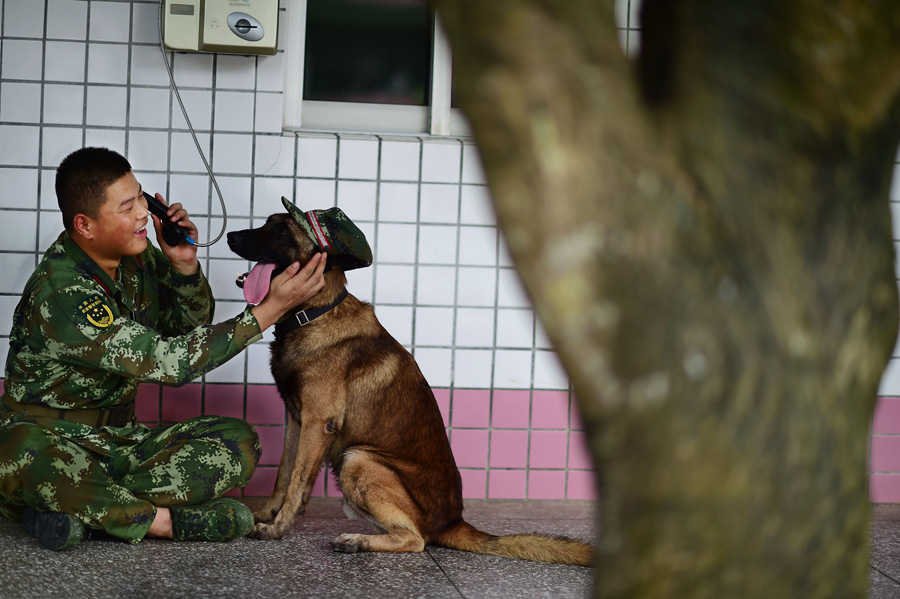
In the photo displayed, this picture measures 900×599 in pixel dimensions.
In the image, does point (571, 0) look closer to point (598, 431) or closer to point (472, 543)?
point (598, 431)

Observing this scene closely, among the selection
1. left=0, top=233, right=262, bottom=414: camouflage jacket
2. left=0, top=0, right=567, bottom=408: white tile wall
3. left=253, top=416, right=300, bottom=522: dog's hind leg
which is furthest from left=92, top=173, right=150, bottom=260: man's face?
left=253, top=416, right=300, bottom=522: dog's hind leg

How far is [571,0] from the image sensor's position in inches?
44.9

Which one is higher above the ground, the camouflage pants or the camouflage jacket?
the camouflage jacket

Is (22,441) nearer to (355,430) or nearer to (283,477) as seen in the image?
(283,477)

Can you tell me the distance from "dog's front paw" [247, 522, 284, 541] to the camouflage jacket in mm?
662

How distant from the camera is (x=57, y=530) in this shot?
9.85 ft

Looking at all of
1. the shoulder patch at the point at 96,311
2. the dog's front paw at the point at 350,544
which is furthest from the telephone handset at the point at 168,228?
the dog's front paw at the point at 350,544

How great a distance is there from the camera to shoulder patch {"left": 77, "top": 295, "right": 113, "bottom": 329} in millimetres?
3068

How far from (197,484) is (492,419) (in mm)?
1416

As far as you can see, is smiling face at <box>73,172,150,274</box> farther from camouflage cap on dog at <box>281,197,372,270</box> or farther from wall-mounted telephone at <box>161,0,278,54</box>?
wall-mounted telephone at <box>161,0,278,54</box>

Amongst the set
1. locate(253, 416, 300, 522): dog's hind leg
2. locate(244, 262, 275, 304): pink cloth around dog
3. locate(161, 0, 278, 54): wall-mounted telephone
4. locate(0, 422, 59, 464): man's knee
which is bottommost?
locate(253, 416, 300, 522): dog's hind leg

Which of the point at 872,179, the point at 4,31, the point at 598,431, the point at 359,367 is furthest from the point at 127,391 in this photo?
the point at 872,179

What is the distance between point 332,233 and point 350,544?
1161 millimetres

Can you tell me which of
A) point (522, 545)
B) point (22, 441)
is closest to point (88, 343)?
point (22, 441)
